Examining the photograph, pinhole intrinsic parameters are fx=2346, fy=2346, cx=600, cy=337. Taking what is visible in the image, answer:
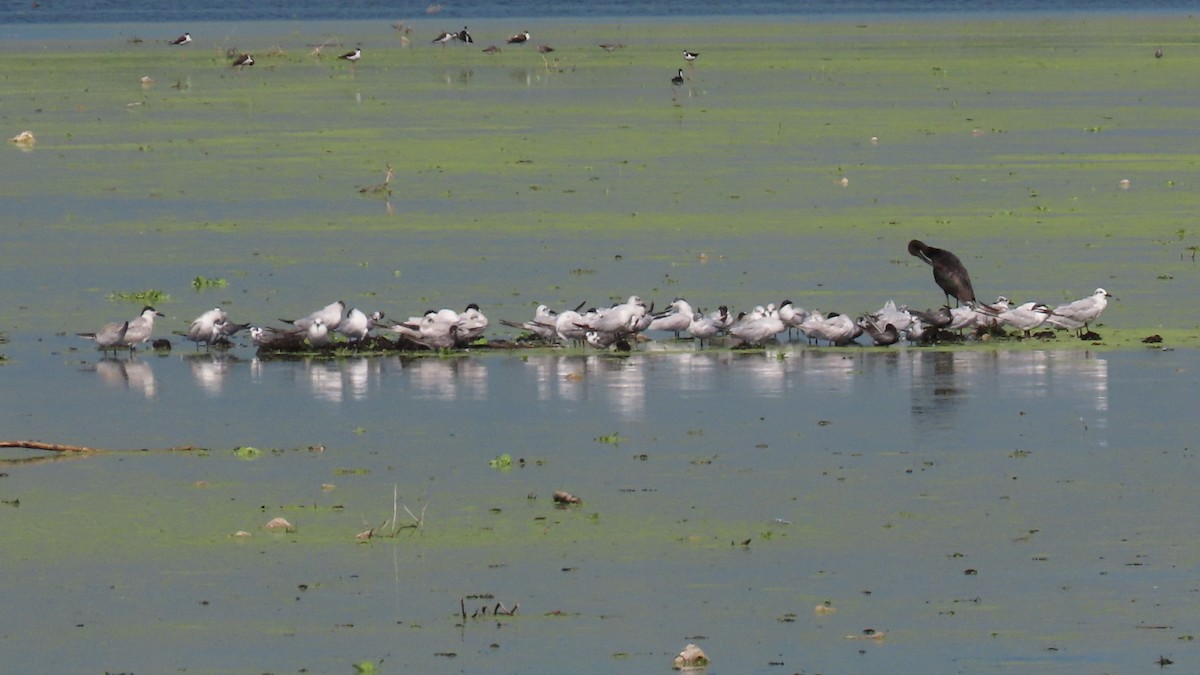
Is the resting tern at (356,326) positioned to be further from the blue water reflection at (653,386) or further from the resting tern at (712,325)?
the resting tern at (712,325)

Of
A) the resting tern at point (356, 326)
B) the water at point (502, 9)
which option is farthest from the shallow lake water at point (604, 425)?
the water at point (502, 9)

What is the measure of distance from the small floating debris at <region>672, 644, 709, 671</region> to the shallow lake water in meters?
0.07

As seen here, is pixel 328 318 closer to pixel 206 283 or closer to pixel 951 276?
pixel 206 283

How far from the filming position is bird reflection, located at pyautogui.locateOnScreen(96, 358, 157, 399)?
53.3 feet

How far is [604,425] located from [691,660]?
528cm

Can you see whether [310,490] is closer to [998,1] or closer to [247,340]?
[247,340]

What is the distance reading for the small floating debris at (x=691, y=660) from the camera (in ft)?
30.4

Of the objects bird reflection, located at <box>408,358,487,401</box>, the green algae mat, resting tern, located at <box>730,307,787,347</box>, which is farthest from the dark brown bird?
bird reflection, located at <box>408,358,487,401</box>

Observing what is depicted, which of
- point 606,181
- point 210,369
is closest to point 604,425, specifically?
point 210,369

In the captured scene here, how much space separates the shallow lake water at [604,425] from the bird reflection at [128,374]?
0.16 feet

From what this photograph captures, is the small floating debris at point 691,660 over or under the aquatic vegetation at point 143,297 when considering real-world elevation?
under

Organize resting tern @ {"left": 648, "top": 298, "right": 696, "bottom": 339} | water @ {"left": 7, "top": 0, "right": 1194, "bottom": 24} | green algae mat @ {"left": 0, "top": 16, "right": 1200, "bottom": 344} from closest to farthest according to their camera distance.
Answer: resting tern @ {"left": 648, "top": 298, "right": 696, "bottom": 339} → green algae mat @ {"left": 0, "top": 16, "right": 1200, "bottom": 344} → water @ {"left": 7, "top": 0, "right": 1194, "bottom": 24}

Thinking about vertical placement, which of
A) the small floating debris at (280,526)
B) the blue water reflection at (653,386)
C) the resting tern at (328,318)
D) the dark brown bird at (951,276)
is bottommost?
the small floating debris at (280,526)

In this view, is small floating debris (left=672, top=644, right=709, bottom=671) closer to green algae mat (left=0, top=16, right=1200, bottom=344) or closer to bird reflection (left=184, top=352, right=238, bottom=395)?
bird reflection (left=184, top=352, right=238, bottom=395)
